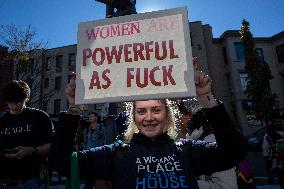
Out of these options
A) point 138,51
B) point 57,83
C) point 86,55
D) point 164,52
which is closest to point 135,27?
point 138,51

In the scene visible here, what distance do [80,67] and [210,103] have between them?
95 centimetres

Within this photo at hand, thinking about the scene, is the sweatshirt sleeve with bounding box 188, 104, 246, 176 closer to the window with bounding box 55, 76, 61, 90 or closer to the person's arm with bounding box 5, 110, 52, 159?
the person's arm with bounding box 5, 110, 52, 159

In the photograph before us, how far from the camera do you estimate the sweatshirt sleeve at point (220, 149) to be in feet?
6.75

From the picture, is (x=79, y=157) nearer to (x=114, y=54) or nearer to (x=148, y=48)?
(x=114, y=54)

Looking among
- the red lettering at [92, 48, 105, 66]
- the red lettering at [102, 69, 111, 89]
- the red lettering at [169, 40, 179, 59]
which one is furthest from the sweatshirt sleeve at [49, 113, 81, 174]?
the red lettering at [169, 40, 179, 59]

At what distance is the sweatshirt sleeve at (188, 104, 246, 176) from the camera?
81.0 inches

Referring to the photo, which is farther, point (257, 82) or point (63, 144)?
point (257, 82)

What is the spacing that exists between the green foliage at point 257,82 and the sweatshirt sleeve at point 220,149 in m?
26.3

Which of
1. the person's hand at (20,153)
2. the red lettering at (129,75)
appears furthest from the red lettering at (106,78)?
the person's hand at (20,153)

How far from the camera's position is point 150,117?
214 cm

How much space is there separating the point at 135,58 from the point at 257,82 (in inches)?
1099

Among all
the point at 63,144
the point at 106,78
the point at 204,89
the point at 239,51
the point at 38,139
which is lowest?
the point at 63,144

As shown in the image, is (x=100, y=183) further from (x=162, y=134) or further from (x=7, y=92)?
(x=162, y=134)

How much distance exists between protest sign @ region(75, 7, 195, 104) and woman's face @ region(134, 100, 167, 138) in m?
0.16
